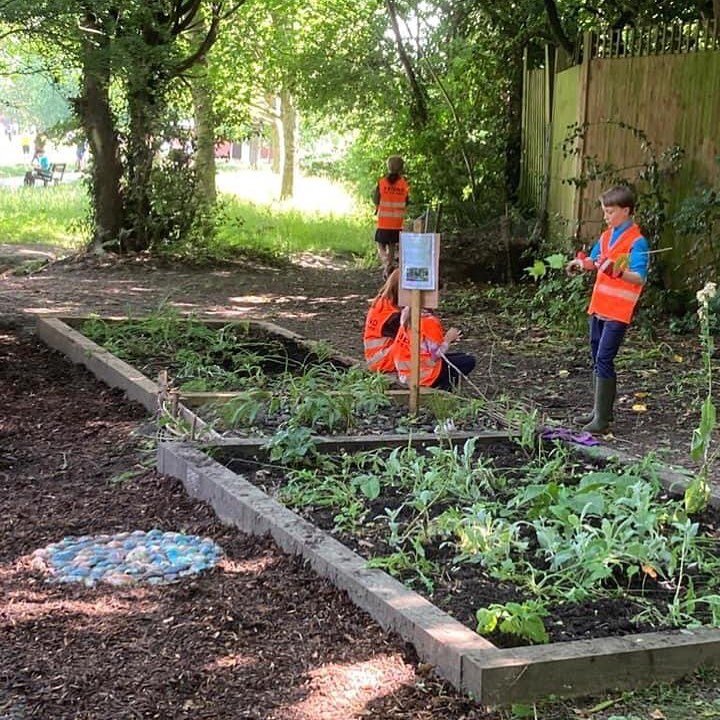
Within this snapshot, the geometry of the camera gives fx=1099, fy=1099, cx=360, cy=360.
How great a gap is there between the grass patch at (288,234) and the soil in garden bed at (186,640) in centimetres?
1189

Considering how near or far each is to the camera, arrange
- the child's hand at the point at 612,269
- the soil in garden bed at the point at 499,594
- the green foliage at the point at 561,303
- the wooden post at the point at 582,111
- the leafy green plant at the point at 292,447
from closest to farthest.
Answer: the soil in garden bed at the point at 499,594 < the leafy green plant at the point at 292,447 < the child's hand at the point at 612,269 < the green foliage at the point at 561,303 < the wooden post at the point at 582,111

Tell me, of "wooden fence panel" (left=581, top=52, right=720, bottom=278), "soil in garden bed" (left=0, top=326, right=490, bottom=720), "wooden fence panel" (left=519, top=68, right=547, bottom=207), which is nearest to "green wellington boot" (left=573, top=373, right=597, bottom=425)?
"soil in garden bed" (left=0, top=326, right=490, bottom=720)

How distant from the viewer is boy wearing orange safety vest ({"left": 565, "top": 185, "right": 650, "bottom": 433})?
6.48 meters

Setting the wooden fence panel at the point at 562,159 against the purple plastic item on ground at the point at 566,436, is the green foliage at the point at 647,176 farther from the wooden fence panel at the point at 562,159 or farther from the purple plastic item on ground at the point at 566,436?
the purple plastic item on ground at the point at 566,436

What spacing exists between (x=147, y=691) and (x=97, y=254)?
13.1m

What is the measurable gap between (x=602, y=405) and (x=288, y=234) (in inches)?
571

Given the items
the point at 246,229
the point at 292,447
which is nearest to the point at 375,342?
the point at 292,447

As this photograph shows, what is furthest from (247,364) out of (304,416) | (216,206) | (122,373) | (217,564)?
(216,206)

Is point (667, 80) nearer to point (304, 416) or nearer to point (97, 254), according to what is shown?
point (304, 416)

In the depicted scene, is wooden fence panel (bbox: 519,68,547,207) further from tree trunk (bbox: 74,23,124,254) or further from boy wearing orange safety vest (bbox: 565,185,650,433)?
boy wearing orange safety vest (bbox: 565,185,650,433)

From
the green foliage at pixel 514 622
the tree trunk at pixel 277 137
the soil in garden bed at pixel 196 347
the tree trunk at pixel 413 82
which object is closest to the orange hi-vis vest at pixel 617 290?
the soil in garden bed at pixel 196 347

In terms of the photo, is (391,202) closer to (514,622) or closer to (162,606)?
(162,606)

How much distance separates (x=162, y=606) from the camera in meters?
3.90

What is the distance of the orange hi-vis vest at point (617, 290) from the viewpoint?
6516 millimetres
